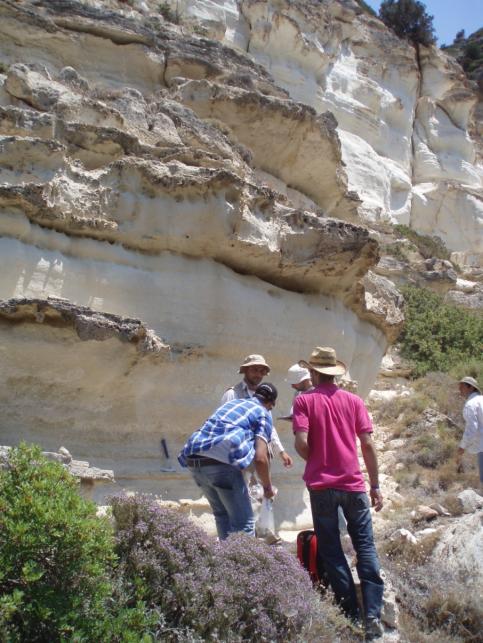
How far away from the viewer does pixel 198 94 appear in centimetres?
979

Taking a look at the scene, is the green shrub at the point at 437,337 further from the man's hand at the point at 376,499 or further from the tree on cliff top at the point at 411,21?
the tree on cliff top at the point at 411,21

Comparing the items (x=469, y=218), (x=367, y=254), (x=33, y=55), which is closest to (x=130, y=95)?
(x=33, y=55)

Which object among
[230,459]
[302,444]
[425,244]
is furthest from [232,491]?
[425,244]

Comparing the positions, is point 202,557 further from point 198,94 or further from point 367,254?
point 198,94

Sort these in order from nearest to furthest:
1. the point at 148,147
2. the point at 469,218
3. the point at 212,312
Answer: the point at 212,312 → the point at 148,147 → the point at 469,218

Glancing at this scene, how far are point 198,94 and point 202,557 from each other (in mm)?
7879

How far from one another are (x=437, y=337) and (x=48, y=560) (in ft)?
42.6

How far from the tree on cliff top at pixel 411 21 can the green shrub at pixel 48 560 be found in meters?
32.8

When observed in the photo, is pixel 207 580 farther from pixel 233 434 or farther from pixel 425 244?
pixel 425 244

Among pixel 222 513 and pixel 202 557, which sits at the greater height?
pixel 202 557

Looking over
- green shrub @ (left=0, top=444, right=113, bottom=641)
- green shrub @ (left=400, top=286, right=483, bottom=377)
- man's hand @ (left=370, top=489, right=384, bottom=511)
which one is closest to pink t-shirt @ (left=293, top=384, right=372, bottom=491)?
man's hand @ (left=370, top=489, right=384, bottom=511)

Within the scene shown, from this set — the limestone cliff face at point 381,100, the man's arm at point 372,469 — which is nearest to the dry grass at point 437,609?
the man's arm at point 372,469

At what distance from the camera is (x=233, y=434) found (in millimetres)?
3941

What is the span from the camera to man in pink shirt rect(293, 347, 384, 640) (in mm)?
3668
